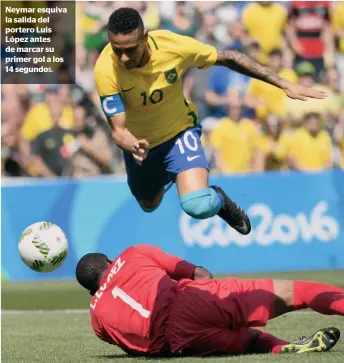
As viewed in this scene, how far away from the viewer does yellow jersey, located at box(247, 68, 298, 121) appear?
57.7 ft

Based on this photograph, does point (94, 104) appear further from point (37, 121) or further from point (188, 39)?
point (188, 39)

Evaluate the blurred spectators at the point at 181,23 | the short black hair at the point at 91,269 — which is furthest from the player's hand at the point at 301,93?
the blurred spectators at the point at 181,23

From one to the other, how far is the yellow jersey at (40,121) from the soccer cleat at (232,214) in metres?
7.77

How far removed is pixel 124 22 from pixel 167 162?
1714 mm

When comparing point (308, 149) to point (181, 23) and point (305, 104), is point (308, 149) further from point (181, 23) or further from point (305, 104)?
point (181, 23)

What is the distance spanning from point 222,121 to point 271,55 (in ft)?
5.50

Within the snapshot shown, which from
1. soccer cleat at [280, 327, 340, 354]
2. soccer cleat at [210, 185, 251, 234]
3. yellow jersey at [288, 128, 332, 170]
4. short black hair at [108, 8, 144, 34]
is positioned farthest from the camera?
yellow jersey at [288, 128, 332, 170]

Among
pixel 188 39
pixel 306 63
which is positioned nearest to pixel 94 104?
pixel 306 63

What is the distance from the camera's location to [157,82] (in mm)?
9141

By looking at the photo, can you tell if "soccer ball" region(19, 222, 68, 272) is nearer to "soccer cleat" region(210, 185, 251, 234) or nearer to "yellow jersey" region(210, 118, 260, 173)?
"soccer cleat" region(210, 185, 251, 234)

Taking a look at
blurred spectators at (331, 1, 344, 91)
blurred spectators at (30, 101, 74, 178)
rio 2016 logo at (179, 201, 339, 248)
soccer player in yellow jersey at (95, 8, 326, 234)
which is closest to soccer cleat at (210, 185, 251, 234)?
soccer player in yellow jersey at (95, 8, 326, 234)

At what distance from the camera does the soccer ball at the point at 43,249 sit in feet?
27.9

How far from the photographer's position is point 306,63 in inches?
712

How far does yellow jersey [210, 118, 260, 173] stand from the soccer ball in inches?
339
